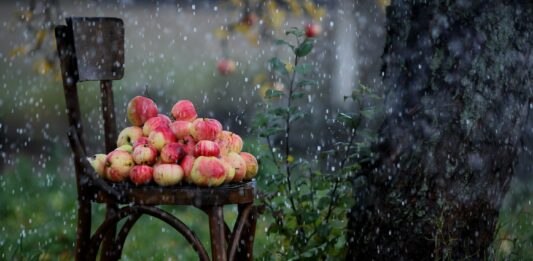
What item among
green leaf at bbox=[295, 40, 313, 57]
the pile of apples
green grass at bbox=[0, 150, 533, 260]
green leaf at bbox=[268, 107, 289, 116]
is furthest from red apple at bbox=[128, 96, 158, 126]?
green grass at bbox=[0, 150, 533, 260]

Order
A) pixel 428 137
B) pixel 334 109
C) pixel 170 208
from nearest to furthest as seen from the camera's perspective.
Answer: pixel 428 137 → pixel 170 208 → pixel 334 109

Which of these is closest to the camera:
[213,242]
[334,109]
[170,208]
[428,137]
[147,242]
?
[213,242]

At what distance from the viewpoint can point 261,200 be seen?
144 inches

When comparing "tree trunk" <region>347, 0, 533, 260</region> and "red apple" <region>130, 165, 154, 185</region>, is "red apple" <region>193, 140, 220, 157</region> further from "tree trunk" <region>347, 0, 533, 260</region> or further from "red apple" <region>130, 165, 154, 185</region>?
"tree trunk" <region>347, 0, 533, 260</region>

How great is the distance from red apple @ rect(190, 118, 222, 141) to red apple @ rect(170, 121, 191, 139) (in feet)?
0.09

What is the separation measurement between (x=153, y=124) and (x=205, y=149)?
27 cm

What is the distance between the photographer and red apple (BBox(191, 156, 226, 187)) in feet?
9.75

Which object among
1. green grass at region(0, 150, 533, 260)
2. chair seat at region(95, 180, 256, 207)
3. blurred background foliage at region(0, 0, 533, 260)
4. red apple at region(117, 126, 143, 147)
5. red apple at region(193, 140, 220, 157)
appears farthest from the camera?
blurred background foliage at region(0, 0, 533, 260)

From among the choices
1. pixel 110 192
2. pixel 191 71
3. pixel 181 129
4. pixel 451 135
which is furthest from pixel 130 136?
pixel 191 71

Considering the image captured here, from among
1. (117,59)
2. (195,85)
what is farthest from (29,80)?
(117,59)

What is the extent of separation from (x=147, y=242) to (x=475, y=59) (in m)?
2.42

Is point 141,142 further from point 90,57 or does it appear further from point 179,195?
point 90,57

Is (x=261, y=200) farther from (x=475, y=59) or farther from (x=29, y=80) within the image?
(x=29, y=80)

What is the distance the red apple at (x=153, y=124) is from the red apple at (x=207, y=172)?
0.90ft
